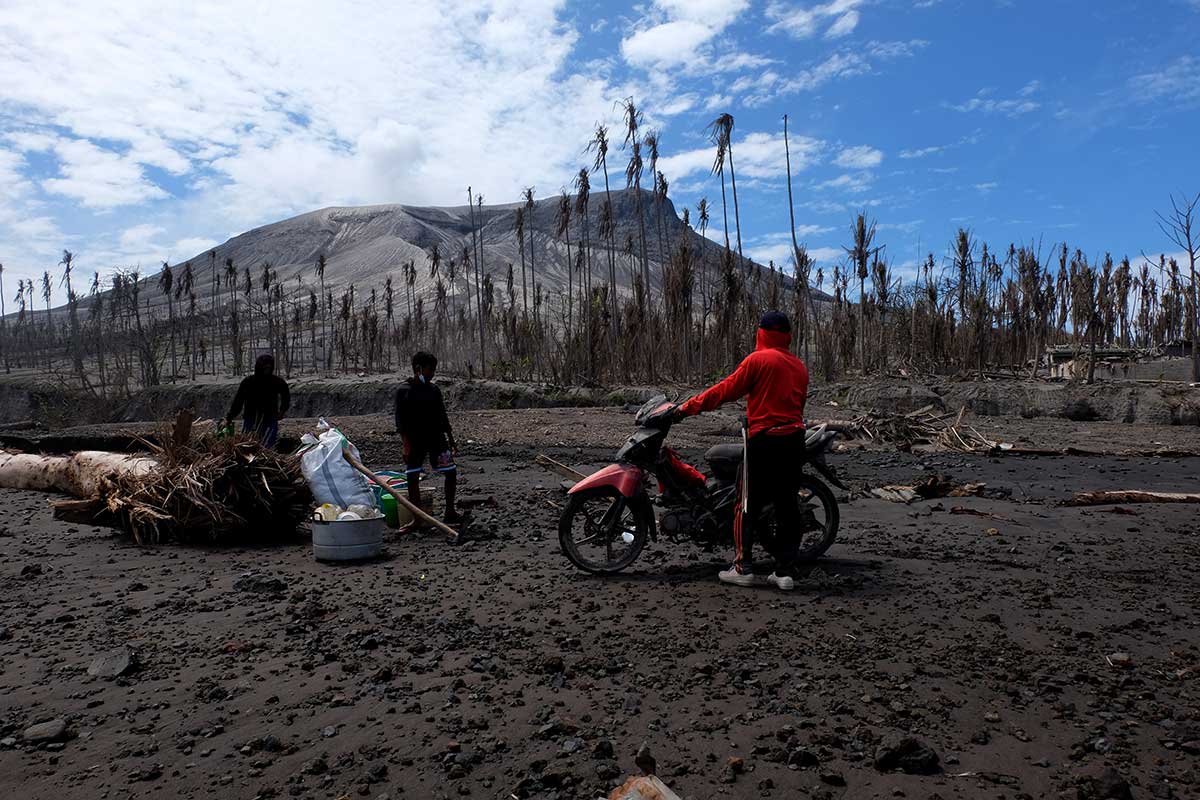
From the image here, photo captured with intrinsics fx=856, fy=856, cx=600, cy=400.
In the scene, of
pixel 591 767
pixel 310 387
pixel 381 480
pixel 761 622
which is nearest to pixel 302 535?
pixel 381 480

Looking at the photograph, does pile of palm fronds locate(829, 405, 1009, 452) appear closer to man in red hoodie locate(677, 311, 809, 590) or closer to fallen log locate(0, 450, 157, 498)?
man in red hoodie locate(677, 311, 809, 590)

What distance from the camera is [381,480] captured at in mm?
7188

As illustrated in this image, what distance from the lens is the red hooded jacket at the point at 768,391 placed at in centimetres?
488

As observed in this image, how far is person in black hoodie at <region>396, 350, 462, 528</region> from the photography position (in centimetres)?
700

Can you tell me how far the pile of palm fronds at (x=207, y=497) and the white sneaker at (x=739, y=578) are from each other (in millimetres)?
3812

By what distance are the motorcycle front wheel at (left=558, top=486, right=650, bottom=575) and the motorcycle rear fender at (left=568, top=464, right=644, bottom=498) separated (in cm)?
4

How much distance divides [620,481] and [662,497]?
35 centimetres

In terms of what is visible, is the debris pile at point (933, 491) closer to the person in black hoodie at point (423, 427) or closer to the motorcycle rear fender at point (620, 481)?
the motorcycle rear fender at point (620, 481)

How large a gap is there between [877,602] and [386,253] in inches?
3983

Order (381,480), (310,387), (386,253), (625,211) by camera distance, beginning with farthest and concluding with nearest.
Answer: (625,211) → (386,253) → (310,387) → (381,480)

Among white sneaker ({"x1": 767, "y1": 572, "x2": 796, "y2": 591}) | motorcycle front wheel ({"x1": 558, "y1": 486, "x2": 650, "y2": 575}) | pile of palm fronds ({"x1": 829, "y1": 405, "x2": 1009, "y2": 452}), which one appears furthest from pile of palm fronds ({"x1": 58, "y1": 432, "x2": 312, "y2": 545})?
pile of palm fronds ({"x1": 829, "y1": 405, "x2": 1009, "y2": 452})

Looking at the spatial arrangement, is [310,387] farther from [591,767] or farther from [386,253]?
[386,253]

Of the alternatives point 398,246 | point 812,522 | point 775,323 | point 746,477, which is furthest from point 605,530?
point 398,246

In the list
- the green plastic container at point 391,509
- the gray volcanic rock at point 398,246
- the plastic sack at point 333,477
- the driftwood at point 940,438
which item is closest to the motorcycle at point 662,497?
the plastic sack at point 333,477
